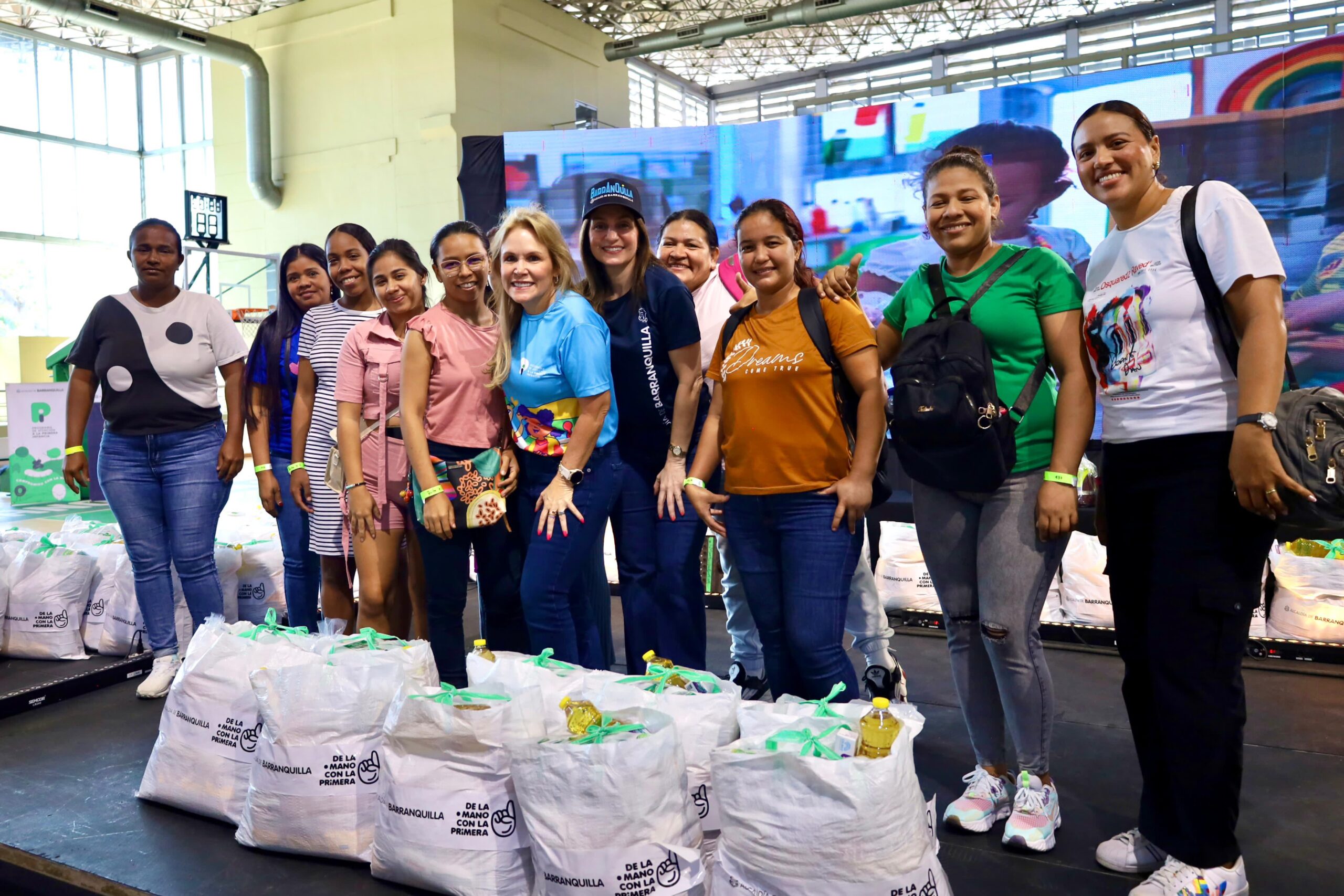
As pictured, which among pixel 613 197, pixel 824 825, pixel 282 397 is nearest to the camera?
pixel 824 825

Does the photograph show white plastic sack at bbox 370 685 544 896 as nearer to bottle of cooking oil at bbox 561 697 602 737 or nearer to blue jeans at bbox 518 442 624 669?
bottle of cooking oil at bbox 561 697 602 737

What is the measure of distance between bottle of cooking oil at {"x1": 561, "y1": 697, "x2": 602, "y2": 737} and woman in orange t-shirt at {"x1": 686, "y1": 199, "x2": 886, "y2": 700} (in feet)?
1.62

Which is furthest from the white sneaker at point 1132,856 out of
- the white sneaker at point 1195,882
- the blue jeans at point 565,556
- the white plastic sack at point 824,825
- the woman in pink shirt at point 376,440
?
the woman in pink shirt at point 376,440

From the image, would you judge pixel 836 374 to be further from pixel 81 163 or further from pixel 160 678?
pixel 81 163

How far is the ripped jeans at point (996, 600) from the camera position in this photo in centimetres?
179

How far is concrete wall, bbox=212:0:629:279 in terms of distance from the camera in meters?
11.4

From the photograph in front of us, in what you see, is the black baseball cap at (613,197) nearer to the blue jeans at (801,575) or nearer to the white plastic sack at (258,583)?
the blue jeans at (801,575)

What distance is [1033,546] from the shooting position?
5.88ft

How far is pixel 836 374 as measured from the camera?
6.33 feet

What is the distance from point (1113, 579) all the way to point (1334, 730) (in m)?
1.41

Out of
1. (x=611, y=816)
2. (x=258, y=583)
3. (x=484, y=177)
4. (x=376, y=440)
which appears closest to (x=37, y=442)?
(x=484, y=177)

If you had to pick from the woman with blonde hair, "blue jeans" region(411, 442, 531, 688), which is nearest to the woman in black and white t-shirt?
"blue jeans" region(411, 442, 531, 688)

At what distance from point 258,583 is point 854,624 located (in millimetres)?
2355

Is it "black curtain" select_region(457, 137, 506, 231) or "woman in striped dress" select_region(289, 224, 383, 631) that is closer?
"woman in striped dress" select_region(289, 224, 383, 631)
